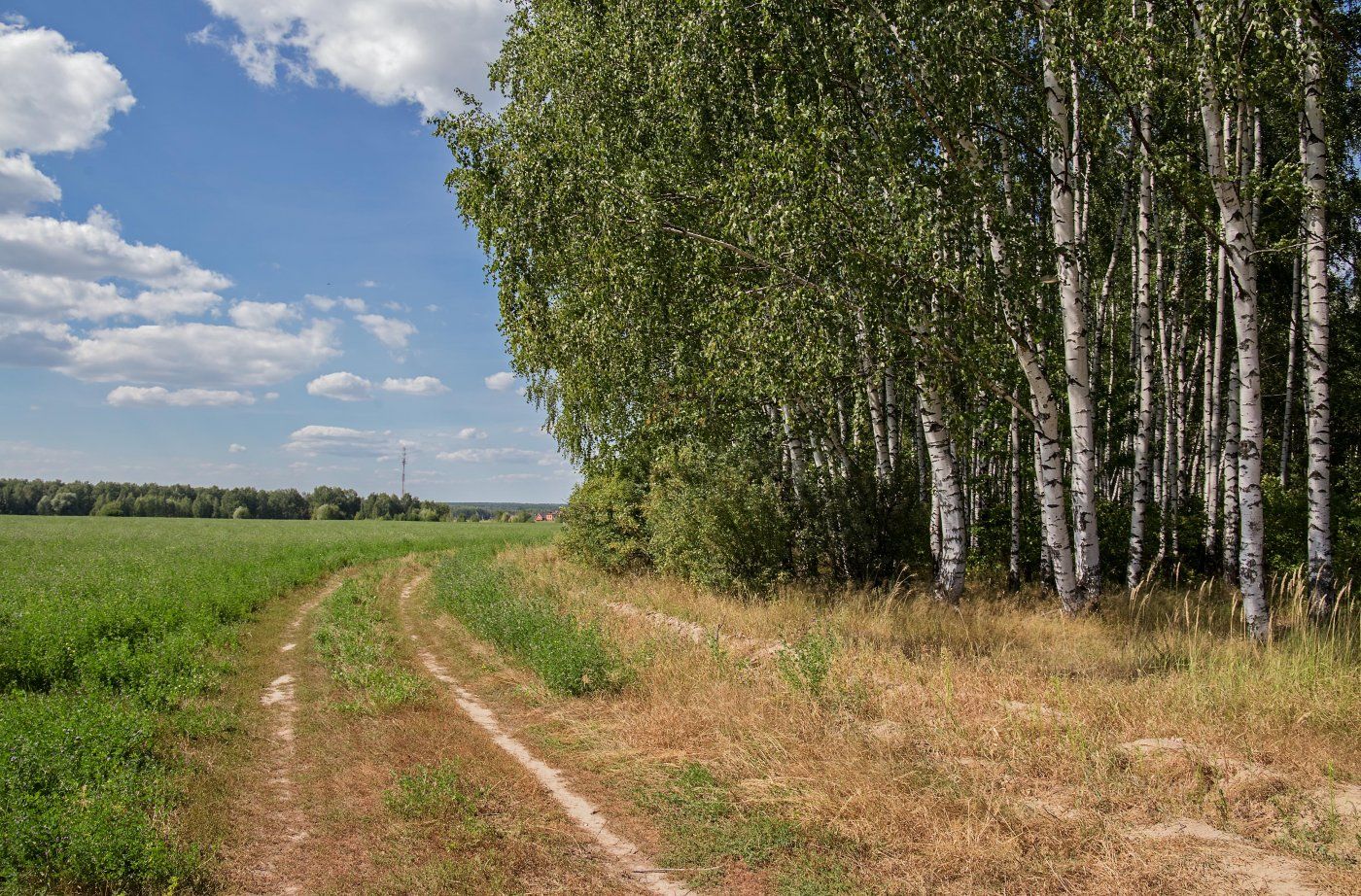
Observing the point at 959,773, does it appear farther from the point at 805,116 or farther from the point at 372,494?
the point at 372,494

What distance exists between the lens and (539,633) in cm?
1073

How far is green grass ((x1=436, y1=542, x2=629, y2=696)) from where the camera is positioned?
8945 mm

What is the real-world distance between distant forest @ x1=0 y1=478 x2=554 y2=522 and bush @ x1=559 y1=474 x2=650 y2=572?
70122 mm

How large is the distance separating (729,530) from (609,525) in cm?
685

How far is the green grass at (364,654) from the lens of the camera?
879cm

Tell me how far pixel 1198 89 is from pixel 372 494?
122761 mm

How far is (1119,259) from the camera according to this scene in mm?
21609

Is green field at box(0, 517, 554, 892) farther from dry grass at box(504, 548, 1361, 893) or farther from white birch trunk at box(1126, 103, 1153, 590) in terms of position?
white birch trunk at box(1126, 103, 1153, 590)

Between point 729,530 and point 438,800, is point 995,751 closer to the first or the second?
point 438,800

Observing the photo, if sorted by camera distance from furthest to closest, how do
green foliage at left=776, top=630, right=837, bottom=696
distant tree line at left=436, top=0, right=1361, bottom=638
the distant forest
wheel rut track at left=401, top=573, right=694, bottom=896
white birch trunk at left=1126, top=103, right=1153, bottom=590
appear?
the distant forest < white birch trunk at left=1126, top=103, right=1153, bottom=590 < distant tree line at left=436, top=0, right=1361, bottom=638 < green foliage at left=776, top=630, right=837, bottom=696 < wheel rut track at left=401, top=573, right=694, bottom=896

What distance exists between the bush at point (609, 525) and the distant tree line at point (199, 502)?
268 ft

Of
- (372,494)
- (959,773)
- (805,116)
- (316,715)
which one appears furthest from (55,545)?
(372,494)

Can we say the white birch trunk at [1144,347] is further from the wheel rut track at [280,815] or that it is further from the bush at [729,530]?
the wheel rut track at [280,815]

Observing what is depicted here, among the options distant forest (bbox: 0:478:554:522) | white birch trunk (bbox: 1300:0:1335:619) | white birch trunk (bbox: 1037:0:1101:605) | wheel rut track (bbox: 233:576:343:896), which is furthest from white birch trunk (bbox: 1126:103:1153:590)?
distant forest (bbox: 0:478:554:522)
